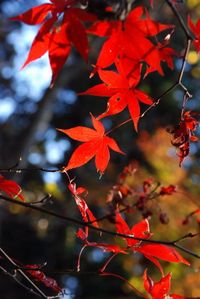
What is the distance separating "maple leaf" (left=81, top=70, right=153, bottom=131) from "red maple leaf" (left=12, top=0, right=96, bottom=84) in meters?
0.08

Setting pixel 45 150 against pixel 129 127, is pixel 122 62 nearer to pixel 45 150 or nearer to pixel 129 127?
pixel 129 127

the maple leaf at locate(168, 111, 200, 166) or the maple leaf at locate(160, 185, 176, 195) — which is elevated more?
the maple leaf at locate(168, 111, 200, 166)

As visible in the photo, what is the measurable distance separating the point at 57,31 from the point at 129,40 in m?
0.16

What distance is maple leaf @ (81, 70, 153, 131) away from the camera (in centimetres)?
85

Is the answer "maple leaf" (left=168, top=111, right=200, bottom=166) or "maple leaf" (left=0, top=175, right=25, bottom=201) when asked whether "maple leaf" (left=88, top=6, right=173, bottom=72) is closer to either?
"maple leaf" (left=168, top=111, right=200, bottom=166)

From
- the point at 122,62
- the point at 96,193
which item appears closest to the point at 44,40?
the point at 122,62

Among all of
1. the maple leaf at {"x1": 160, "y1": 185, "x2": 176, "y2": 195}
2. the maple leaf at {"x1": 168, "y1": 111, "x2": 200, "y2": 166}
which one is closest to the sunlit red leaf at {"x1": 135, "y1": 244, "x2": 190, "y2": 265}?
the maple leaf at {"x1": 168, "y1": 111, "x2": 200, "y2": 166}

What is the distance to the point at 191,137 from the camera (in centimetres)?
80

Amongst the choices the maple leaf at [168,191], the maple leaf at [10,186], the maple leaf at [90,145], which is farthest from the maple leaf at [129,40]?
the maple leaf at [168,191]

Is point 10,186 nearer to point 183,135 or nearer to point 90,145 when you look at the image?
point 90,145

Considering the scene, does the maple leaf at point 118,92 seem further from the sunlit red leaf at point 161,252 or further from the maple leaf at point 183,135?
the sunlit red leaf at point 161,252

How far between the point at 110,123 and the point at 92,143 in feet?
19.2

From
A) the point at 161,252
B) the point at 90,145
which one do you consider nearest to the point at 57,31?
the point at 90,145

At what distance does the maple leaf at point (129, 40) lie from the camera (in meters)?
0.86
